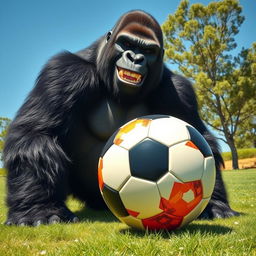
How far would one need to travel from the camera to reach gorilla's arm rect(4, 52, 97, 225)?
3242mm

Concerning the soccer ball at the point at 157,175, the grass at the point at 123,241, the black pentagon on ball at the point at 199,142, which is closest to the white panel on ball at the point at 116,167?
the soccer ball at the point at 157,175

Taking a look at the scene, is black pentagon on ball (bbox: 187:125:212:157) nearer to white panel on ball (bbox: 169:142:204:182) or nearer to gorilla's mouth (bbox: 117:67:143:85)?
white panel on ball (bbox: 169:142:204:182)

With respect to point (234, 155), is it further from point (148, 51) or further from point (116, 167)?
point (116, 167)

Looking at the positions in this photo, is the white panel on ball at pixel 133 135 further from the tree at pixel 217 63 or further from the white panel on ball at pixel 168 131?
the tree at pixel 217 63

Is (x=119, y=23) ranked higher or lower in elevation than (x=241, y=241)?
higher

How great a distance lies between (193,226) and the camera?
285 centimetres

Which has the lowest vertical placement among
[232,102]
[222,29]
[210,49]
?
[232,102]

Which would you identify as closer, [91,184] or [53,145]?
[53,145]

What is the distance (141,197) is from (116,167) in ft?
1.00

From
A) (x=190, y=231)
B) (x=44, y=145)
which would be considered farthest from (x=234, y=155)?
(x=190, y=231)

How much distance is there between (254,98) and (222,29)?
21.8 ft

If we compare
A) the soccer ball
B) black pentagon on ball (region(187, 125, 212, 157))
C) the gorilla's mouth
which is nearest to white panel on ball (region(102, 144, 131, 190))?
the soccer ball

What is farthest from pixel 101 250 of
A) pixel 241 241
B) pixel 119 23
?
pixel 119 23

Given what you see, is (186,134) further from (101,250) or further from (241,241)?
(101,250)
